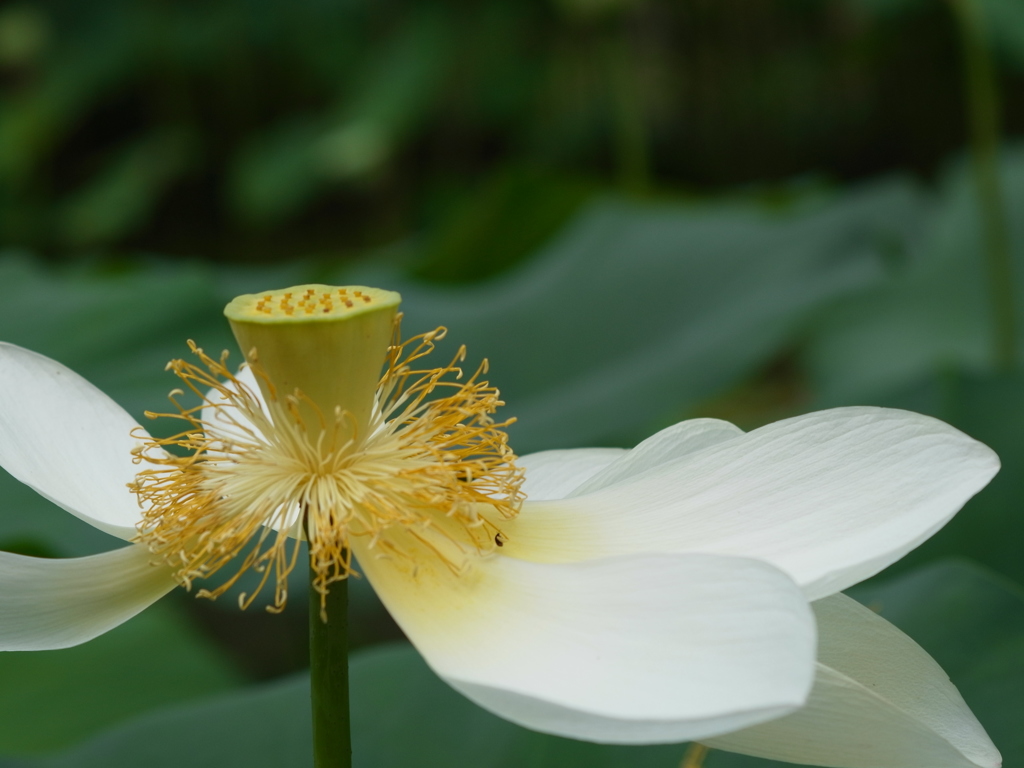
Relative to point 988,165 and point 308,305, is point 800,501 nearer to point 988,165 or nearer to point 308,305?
point 308,305

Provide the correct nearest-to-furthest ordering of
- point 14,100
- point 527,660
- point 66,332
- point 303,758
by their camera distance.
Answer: point 527,660 → point 303,758 → point 66,332 → point 14,100

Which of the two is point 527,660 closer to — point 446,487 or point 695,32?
point 446,487

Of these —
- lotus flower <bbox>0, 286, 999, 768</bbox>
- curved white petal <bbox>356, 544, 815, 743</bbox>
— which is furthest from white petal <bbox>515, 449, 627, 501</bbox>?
curved white petal <bbox>356, 544, 815, 743</bbox>

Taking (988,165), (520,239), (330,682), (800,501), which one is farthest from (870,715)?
(520,239)

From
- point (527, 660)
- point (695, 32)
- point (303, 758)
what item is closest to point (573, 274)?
point (303, 758)

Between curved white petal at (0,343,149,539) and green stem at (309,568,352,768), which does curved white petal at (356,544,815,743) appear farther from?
curved white petal at (0,343,149,539)

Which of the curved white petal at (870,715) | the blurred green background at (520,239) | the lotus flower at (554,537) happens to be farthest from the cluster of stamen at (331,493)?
the blurred green background at (520,239)
